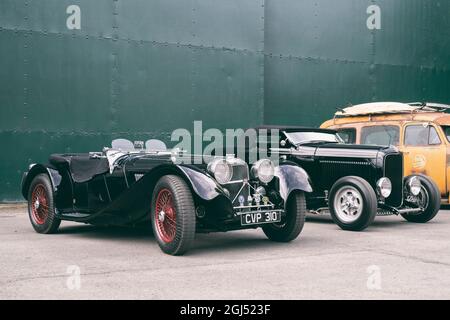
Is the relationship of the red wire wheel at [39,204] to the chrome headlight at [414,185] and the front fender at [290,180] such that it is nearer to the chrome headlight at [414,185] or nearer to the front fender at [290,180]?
the front fender at [290,180]

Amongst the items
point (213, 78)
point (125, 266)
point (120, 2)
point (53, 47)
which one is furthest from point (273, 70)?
point (125, 266)

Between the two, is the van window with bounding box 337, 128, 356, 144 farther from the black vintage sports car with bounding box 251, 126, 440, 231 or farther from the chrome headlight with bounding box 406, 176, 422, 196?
the chrome headlight with bounding box 406, 176, 422, 196

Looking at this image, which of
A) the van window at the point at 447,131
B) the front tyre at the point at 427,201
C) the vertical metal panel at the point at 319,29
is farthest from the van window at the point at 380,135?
the vertical metal panel at the point at 319,29

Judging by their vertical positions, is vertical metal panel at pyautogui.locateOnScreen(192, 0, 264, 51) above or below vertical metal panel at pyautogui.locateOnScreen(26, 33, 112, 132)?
above

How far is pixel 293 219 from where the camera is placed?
710 cm

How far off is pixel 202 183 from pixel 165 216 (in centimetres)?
58

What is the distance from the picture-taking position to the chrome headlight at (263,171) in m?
6.89

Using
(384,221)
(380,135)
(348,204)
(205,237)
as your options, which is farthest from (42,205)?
(380,135)

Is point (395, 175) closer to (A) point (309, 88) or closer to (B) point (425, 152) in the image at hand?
(B) point (425, 152)

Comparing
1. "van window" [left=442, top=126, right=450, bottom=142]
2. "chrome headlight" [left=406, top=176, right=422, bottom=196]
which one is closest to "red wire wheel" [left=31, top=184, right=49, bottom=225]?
"chrome headlight" [left=406, top=176, right=422, bottom=196]

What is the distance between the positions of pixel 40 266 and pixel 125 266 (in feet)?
2.56

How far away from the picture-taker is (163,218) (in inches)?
252

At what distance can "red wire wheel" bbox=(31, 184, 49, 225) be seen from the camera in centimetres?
814

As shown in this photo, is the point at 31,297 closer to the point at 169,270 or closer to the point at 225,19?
the point at 169,270
